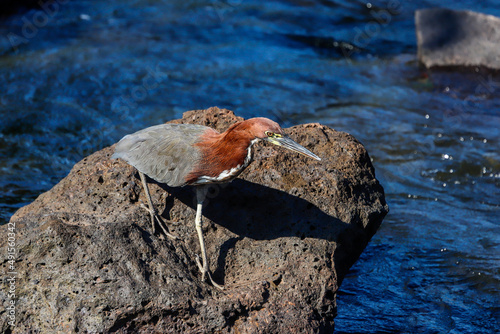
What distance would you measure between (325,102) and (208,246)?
6.44 metres

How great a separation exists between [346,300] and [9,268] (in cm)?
331

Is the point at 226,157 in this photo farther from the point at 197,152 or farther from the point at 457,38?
the point at 457,38

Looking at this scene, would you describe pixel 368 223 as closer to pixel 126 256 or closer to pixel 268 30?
pixel 126 256

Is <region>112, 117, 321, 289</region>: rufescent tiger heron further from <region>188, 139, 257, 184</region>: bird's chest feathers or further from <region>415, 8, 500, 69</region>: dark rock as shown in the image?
<region>415, 8, 500, 69</region>: dark rock

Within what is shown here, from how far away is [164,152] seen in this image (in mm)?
4402

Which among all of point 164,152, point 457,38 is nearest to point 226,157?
point 164,152

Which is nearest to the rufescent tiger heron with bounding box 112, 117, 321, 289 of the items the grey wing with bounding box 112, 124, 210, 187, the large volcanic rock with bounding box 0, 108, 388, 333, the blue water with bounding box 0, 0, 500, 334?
the grey wing with bounding box 112, 124, 210, 187

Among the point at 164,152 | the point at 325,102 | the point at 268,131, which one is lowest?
the point at 325,102

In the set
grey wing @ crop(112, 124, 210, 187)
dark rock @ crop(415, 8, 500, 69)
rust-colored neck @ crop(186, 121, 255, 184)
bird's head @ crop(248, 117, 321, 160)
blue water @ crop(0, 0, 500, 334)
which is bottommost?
blue water @ crop(0, 0, 500, 334)

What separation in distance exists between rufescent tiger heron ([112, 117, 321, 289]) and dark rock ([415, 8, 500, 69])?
29.0 feet

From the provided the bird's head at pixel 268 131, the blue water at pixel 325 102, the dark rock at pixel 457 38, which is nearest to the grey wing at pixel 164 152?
the bird's head at pixel 268 131

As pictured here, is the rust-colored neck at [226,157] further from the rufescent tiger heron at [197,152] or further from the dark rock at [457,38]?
the dark rock at [457,38]

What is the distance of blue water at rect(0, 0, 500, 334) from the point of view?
19.6ft

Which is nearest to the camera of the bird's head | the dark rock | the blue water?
the bird's head
